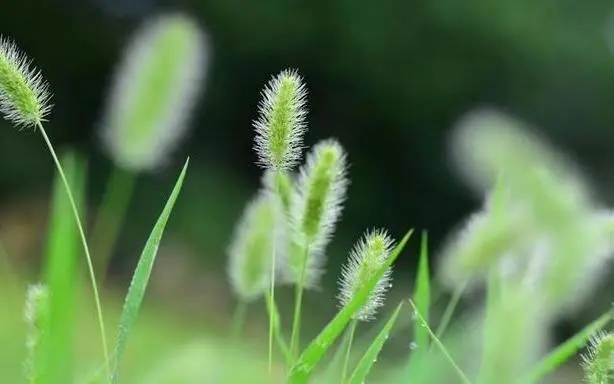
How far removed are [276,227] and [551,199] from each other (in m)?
0.21

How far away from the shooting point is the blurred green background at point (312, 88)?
28.2 ft

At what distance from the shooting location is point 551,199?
0.61 metres

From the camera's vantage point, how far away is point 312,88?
9.38 m

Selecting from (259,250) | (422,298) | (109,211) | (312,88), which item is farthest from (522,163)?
(312,88)

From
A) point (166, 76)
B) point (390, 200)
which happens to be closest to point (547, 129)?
point (390, 200)

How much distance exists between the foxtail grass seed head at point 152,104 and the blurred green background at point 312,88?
7012 millimetres

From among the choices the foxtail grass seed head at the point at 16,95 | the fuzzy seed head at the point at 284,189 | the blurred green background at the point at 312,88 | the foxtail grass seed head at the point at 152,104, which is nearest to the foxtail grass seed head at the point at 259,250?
the fuzzy seed head at the point at 284,189

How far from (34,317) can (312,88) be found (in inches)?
347

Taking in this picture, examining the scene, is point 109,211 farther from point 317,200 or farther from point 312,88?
point 312,88

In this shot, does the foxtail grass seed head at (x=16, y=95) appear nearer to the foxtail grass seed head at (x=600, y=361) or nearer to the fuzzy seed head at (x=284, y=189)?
the fuzzy seed head at (x=284, y=189)

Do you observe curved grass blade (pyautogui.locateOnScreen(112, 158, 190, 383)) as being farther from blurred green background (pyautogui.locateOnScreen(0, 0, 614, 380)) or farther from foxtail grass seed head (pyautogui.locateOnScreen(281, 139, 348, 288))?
blurred green background (pyautogui.locateOnScreen(0, 0, 614, 380))

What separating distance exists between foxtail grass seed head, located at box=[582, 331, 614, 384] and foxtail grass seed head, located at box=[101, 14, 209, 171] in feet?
1.93

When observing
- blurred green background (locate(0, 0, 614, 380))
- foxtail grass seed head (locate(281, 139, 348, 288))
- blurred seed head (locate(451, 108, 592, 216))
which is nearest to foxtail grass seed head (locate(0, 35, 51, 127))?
foxtail grass seed head (locate(281, 139, 348, 288))

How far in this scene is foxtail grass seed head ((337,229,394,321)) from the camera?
2.00ft
